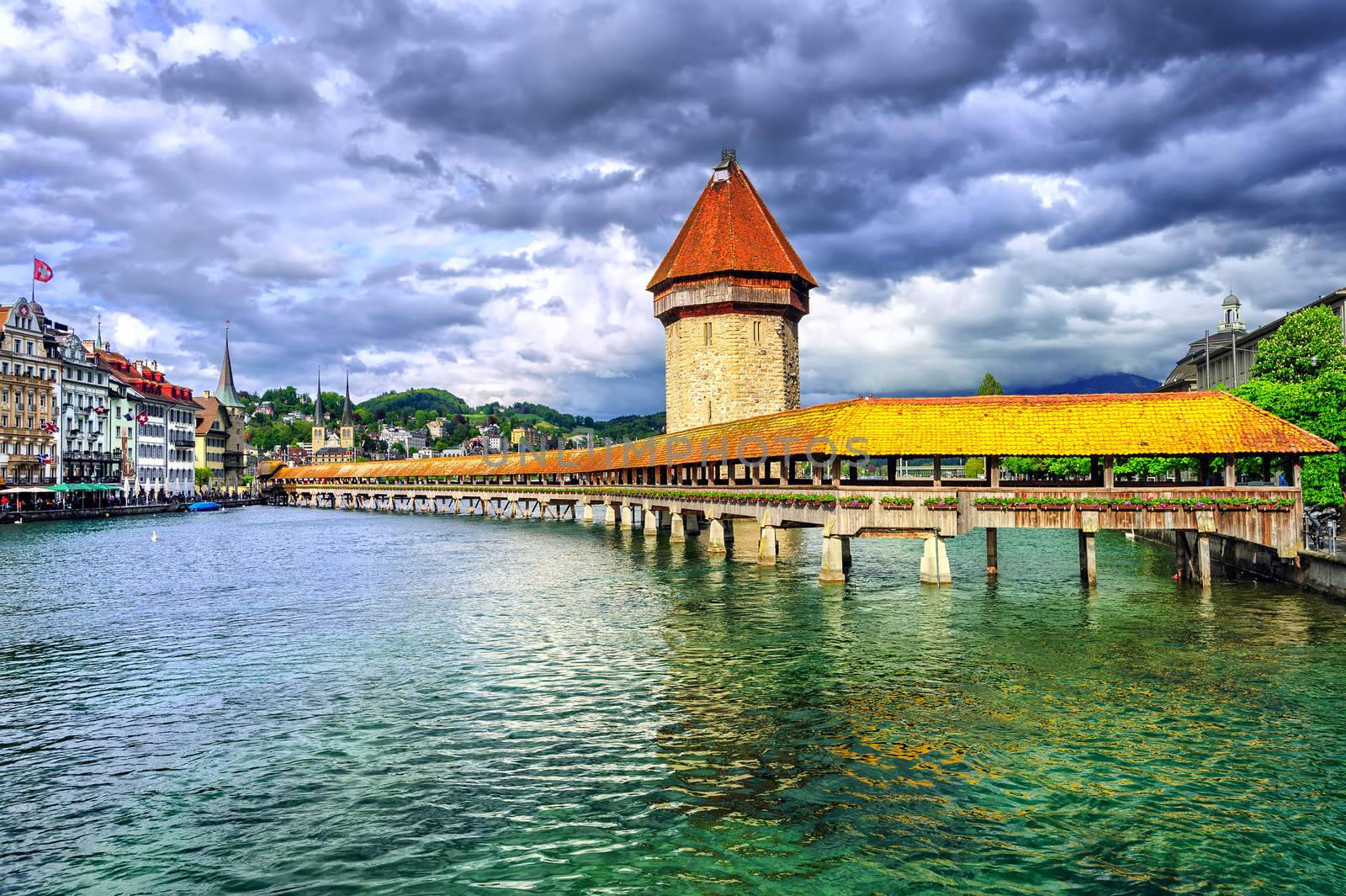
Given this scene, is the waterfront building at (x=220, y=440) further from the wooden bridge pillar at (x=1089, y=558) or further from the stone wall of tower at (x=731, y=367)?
the wooden bridge pillar at (x=1089, y=558)

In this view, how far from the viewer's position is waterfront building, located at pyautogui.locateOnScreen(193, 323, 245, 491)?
440ft

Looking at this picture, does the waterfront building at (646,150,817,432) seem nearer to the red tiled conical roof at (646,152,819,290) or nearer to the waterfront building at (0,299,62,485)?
the red tiled conical roof at (646,152,819,290)

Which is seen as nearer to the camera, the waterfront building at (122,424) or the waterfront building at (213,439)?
the waterfront building at (122,424)

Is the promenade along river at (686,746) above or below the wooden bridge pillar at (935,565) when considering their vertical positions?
below

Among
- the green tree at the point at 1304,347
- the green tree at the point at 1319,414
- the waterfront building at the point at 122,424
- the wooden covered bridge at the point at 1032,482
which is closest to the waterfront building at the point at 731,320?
the wooden covered bridge at the point at 1032,482

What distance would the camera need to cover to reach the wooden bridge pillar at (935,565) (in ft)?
94.5

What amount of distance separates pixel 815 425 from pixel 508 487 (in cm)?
5807

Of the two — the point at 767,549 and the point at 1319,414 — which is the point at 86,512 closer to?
the point at 767,549

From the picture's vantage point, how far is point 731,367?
206 feet

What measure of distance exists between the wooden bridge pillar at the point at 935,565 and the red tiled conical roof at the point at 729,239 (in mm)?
36863

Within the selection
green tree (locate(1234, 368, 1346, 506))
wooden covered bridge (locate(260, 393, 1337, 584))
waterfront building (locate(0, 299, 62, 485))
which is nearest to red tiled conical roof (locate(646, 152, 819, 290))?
wooden covered bridge (locate(260, 393, 1337, 584))

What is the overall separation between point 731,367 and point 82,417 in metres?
67.0

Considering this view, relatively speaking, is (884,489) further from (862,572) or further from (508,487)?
(508,487)

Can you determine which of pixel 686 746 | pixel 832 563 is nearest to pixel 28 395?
pixel 832 563
